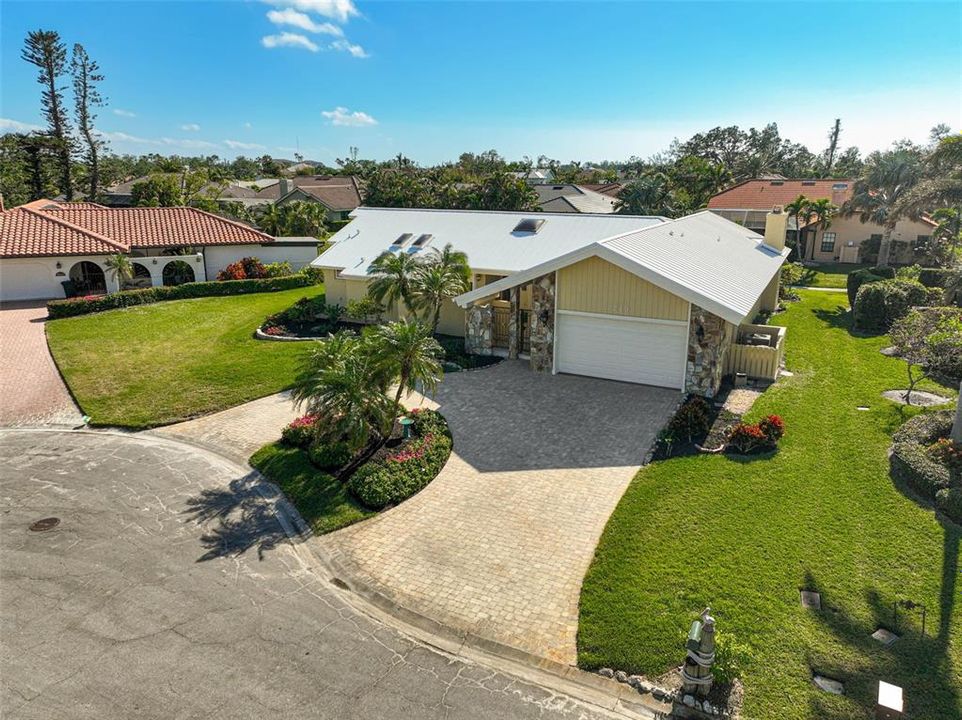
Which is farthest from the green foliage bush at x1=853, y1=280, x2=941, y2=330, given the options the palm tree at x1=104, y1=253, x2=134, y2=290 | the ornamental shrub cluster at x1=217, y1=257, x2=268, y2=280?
the palm tree at x1=104, y1=253, x2=134, y2=290

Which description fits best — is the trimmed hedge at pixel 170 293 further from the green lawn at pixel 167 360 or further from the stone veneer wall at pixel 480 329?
the stone veneer wall at pixel 480 329

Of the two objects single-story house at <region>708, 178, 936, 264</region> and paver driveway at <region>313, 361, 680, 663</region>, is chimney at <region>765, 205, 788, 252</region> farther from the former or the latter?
single-story house at <region>708, 178, 936, 264</region>

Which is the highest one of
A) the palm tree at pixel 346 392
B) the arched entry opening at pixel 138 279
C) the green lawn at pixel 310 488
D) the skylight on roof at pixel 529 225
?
the skylight on roof at pixel 529 225

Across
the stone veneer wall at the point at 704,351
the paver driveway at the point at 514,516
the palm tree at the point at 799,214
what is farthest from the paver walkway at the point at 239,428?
the palm tree at the point at 799,214

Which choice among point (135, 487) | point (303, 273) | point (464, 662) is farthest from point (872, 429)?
point (303, 273)

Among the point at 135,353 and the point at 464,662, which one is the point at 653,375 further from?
the point at 135,353

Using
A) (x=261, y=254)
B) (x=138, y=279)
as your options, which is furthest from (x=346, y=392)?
(x=261, y=254)

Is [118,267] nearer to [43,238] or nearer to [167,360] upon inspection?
[43,238]
